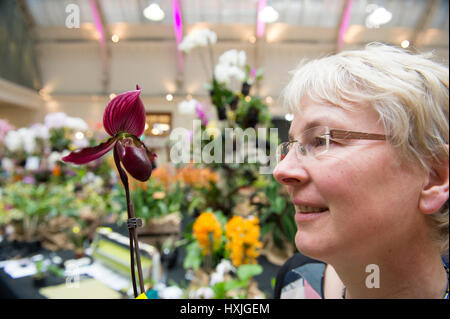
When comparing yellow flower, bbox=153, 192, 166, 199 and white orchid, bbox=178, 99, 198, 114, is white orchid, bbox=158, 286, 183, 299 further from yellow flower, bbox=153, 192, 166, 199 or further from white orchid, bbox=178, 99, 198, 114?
yellow flower, bbox=153, 192, 166, 199

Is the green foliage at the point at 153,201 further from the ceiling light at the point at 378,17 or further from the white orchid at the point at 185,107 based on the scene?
the ceiling light at the point at 378,17

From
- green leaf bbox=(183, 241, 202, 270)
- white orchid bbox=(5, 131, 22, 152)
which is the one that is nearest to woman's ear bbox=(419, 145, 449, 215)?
green leaf bbox=(183, 241, 202, 270)

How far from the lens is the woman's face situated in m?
0.32

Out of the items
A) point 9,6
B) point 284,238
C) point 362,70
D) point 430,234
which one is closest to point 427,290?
point 430,234

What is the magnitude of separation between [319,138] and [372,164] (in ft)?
0.22

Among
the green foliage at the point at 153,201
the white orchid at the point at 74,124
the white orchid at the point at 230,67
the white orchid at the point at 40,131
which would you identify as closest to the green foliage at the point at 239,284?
the green foliage at the point at 153,201

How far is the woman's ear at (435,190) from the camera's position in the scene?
35 centimetres

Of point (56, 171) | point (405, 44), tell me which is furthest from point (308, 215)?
point (56, 171)

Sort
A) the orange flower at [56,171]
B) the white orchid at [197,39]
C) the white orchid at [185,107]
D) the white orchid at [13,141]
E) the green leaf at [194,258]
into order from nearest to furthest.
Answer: the white orchid at [185,107] < the green leaf at [194,258] < the white orchid at [197,39] < the white orchid at [13,141] < the orange flower at [56,171]

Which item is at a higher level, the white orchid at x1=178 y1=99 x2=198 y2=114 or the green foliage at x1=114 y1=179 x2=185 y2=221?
the white orchid at x1=178 y1=99 x2=198 y2=114

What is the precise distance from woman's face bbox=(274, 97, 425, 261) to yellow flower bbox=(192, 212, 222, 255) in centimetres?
72

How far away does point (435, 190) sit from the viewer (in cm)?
35

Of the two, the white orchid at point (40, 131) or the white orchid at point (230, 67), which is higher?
the white orchid at point (230, 67)

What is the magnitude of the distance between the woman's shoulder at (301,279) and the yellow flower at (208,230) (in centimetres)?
41
